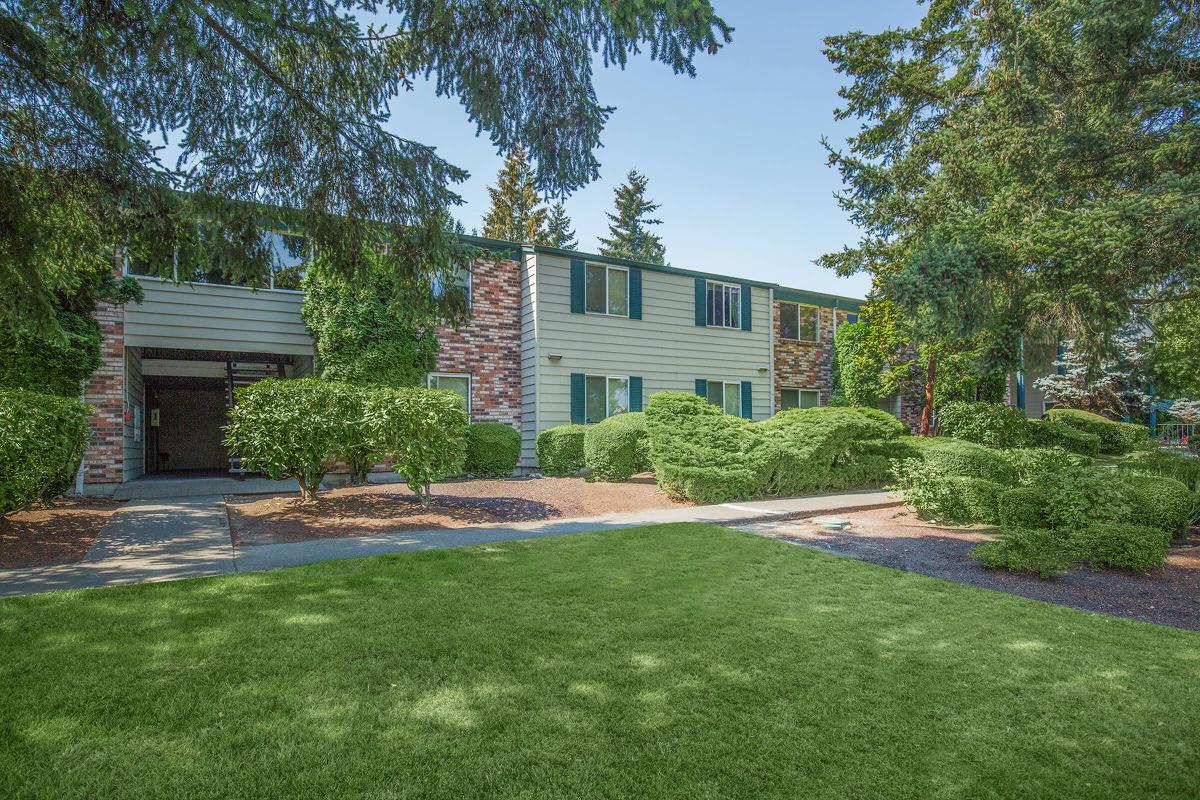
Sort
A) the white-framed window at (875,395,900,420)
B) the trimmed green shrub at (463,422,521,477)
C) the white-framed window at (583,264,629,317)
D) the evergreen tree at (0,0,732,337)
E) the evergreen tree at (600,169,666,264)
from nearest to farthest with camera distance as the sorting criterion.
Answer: the evergreen tree at (0,0,732,337)
the trimmed green shrub at (463,422,521,477)
the white-framed window at (583,264,629,317)
the white-framed window at (875,395,900,420)
the evergreen tree at (600,169,666,264)

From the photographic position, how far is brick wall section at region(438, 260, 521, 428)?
48.2ft

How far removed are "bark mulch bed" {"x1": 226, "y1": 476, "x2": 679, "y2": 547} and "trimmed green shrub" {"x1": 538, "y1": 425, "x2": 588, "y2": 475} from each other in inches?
63.1

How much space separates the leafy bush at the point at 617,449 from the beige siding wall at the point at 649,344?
99.0 inches

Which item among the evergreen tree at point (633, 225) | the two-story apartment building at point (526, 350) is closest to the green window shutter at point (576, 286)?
the two-story apartment building at point (526, 350)

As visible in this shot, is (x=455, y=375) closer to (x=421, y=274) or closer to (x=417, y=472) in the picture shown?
(x=417, y=472)

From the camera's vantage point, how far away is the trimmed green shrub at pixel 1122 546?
18.6ft

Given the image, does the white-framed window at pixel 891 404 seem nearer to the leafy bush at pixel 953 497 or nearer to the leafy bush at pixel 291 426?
the leafy bush at pixel 953 497

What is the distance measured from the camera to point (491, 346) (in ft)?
49.7

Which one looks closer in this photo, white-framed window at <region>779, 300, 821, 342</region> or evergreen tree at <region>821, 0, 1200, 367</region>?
evergreen tree at <region>821, 0, 1200, 367</region>

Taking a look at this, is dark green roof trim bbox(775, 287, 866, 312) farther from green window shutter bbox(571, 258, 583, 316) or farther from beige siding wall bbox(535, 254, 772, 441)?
green window shutter bbox(571, 258, 583, 316)

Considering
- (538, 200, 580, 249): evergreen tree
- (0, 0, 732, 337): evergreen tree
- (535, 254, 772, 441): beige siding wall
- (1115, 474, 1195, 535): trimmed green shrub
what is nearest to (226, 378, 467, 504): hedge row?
(0, 0, 732, 337): evergreen tree

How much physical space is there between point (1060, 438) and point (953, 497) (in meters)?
11.3

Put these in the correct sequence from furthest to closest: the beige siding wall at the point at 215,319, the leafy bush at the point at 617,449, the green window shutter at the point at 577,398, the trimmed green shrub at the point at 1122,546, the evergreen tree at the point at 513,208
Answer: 1. the evergreen tree at the point at 513,208
2. the green window shutter at the point at 577,398
3. the leafy bush at the point at 617,449
4. the beige siding wall at the point at 215,319
5. the trimmed green shrub at the point at 1122,546

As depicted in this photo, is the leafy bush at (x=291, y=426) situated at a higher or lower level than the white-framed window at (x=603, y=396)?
lower
